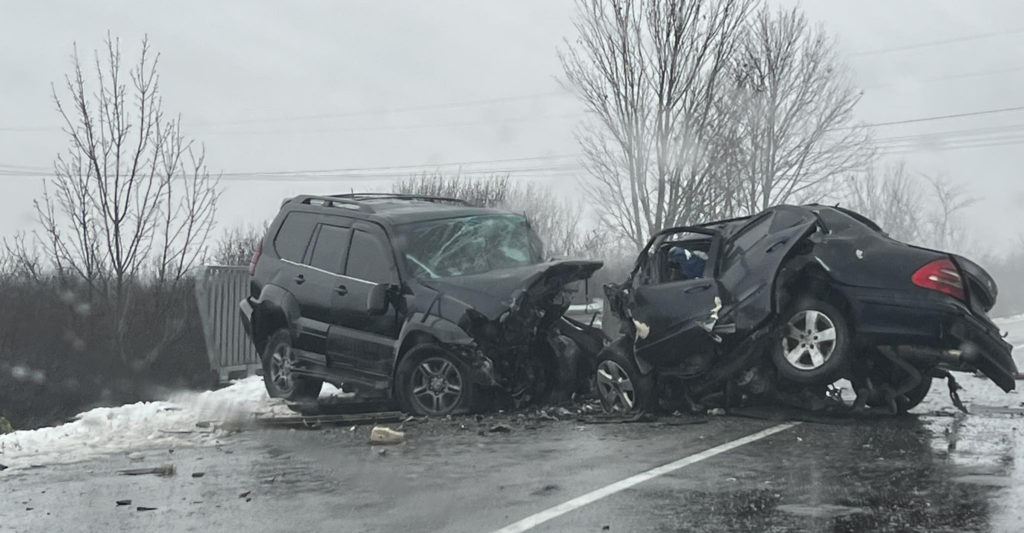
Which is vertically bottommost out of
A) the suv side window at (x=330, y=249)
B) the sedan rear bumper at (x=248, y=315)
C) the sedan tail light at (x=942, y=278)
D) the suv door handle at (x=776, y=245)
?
the sedan rear bumper at (x=248, y=315)

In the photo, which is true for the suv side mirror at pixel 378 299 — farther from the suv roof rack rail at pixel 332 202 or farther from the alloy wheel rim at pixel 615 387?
the alloy wheel rim at pixel 615 387

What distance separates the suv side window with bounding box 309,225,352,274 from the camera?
11648mm

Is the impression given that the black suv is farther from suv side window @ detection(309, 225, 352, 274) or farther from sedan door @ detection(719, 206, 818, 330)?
sedan door @ detection(719, 206, 818, 330)

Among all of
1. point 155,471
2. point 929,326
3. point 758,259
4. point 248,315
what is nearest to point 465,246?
point 248,315

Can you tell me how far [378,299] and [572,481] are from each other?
4.23m

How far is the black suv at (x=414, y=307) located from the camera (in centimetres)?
1041

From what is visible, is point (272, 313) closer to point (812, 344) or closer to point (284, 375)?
point (284, 375)

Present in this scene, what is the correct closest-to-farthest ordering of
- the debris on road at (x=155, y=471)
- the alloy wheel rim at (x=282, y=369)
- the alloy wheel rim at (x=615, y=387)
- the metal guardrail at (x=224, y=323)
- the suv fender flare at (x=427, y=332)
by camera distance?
the debris on road at (x=155, y=471) < the alloy wheel rim at (x=615, y=387) < the suv fender flare at (x=427, y=332) < the alloy wheel rim at (x=282, y=369) < the metal guardrail at (x=224, y=323)

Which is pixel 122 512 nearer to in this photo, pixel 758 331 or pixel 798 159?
pixel 758 331

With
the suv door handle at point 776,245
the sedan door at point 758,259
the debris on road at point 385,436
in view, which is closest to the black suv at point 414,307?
the debris on road at point 385,436

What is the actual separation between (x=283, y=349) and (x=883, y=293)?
6.22 meters

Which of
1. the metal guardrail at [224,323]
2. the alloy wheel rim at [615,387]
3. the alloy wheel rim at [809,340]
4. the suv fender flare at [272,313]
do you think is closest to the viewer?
the alloy wheel rim at [809,340]

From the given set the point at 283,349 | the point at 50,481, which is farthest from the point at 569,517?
the point at 283,349

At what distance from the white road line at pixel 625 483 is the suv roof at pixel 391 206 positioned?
13.7ft
